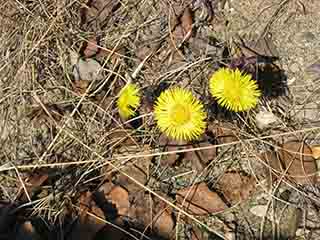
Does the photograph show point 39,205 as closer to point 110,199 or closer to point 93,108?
point 110,199

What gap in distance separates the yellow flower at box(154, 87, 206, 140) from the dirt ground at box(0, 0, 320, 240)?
99 mm

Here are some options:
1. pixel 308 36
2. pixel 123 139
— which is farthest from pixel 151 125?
pixel 308 36

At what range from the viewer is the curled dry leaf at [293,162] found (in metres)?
1.66

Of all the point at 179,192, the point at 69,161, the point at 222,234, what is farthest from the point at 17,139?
the point at 222,234

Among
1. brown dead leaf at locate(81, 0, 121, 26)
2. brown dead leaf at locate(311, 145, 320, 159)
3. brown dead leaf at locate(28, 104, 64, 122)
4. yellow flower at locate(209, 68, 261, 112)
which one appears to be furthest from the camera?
brown dead leaf at locate(81, 0, 121, 26)

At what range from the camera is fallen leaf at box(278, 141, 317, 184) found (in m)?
1.66

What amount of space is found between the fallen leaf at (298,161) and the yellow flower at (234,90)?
0.65 feet

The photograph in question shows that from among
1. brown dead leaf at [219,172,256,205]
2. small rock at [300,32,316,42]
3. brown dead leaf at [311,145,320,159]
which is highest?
small rock at [300,32,316,42]

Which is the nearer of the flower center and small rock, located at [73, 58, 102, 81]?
the flower center

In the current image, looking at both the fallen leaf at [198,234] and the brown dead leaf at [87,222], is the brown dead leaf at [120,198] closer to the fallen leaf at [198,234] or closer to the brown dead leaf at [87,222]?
the brown dead leaf at [87,222]

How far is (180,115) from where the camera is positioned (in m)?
1.59

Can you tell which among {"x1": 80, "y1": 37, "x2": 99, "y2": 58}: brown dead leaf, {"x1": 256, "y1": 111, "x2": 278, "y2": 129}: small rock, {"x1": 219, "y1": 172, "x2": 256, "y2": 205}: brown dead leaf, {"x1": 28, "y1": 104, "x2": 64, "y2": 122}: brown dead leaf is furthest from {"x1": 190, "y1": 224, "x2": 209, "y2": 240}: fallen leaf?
{"x1": 80, "y1": 37, "x2": 99, "y2": 58}: brown dead leaf

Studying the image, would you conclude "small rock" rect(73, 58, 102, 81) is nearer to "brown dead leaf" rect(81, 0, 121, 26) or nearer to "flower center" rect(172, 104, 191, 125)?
"brown dead leaf" rect(81, 0, 121, 26)

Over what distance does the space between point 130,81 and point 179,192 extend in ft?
1.23
